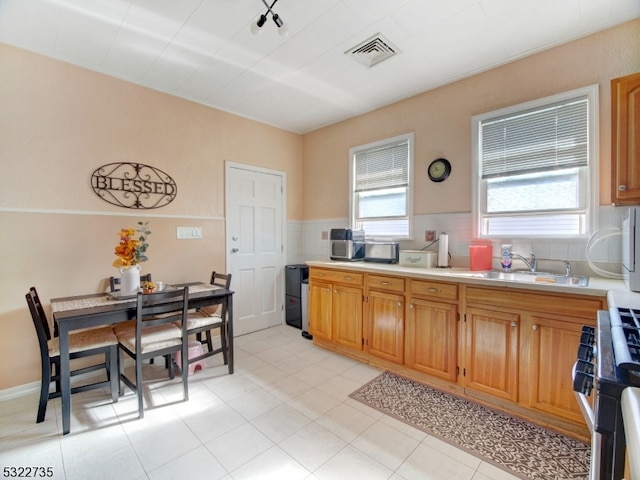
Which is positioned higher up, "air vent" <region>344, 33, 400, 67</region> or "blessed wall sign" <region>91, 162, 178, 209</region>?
"air vent" <region>344, 33, 400, 67</region>

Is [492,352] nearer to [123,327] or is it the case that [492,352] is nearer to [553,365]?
[553,365]

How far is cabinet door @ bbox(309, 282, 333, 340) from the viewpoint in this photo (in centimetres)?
321

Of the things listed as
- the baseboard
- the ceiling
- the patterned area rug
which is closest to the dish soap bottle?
the patterned area rug

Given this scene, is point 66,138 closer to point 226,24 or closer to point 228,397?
point 226,24

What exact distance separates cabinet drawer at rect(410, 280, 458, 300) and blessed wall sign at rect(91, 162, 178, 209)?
2.64 meters

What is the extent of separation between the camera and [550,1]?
1.90 metres

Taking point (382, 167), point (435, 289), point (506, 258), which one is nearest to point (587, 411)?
point (435, 289)

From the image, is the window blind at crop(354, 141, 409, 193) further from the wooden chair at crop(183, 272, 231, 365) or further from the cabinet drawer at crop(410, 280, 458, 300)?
the wooden chair at crop(183, 272, 231, 365)

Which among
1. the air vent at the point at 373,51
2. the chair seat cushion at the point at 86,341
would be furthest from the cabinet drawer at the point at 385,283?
the chair seat cushion at the point at 86,341

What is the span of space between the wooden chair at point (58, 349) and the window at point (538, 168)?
3.25 metres

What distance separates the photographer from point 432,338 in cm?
241

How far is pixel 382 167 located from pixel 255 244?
1.90m

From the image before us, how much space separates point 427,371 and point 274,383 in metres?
1.31

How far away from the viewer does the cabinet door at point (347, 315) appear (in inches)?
116
